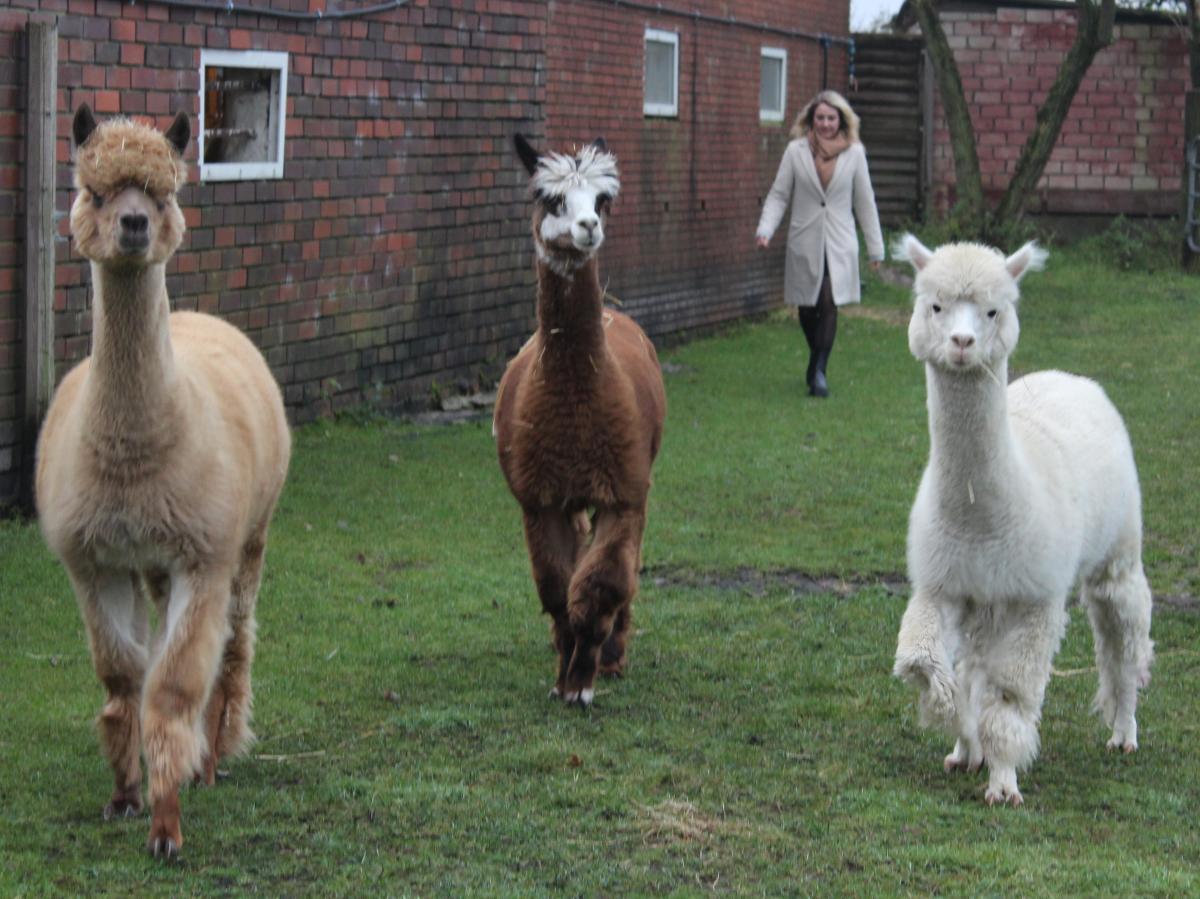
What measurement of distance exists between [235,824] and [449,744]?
95 centimetres

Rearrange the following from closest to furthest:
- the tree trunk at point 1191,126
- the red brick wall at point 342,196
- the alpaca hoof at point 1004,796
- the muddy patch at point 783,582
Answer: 1. the alpaca hoof at point 1004,796
2. the muddy patch at point 783,582
3. the red brick wall at point 342,196
4. the tree trunk at point 1191,126

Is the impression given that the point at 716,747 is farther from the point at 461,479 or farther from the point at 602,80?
the point at 602,80

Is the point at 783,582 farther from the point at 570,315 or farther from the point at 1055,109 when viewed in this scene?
the point at 1055,109

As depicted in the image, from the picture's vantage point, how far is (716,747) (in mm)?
5797

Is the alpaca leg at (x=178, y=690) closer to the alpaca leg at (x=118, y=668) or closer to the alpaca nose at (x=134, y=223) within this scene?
the alpaca leg at (x=118, y=668)

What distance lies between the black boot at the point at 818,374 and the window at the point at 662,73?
11.2ft

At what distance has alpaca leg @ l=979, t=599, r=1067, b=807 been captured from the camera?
5277 mm

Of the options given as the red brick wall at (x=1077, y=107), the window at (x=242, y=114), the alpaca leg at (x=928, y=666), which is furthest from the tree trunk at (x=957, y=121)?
the alpaca leg at (x=928, y=666)

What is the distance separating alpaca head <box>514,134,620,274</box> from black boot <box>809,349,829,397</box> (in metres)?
7.27

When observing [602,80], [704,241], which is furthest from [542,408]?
[704,241]

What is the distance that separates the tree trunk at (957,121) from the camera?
2075cm

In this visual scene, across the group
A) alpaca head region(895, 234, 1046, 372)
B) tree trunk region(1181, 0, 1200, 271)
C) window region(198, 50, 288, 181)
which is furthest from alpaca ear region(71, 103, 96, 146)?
tree trunk region(1181, 0, 1200, 271)

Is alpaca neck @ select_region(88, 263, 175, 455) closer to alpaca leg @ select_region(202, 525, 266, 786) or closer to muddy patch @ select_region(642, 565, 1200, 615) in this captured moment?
alpaca leg @ select_region(202, 525, 266, 786)

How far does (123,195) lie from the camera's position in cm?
455
